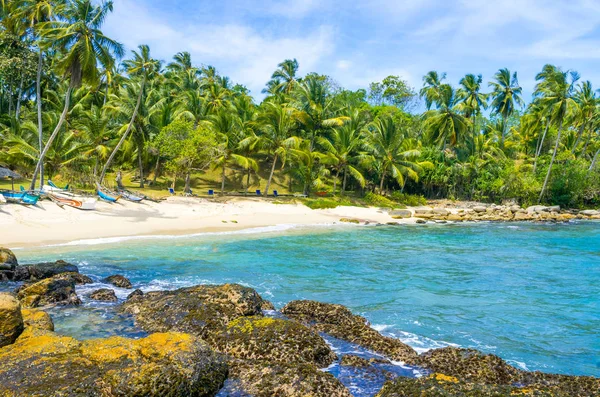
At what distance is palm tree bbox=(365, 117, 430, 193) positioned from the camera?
4194cm

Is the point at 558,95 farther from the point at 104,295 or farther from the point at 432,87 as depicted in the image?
the point at 104,295

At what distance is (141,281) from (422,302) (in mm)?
8502

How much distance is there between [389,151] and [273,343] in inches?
1453

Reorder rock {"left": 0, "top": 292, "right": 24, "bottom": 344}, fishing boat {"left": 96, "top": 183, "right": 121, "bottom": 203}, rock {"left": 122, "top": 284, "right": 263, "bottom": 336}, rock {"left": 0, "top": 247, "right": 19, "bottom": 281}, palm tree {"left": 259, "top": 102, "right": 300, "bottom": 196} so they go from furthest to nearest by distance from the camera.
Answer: palm tree {"left": 259, "top": 102, "right": 300, "bottom": 196} → fishing boat {"left": 96, "top": 183, "right": 121, "bottom": 203} → rock {"left": 0, "top": 247, "right": 19, "bottom": 281} → rock {"left": 122, "top": 284, "right": 263, "bottom": 336} → rock {"left": 0, "top": 292, "right": 24, "bottom": 344}

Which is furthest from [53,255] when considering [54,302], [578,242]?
[578,242]

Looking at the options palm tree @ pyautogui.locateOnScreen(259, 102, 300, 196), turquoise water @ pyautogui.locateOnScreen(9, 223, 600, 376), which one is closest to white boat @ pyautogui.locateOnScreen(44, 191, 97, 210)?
turquoise water @ pyautogui.locateOnScreen(9, 223, 600, 376)

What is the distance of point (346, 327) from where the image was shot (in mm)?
8945

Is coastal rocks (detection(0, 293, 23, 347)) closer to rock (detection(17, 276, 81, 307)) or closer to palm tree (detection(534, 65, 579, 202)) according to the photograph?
rock (detection(17, 276, 81, 307))

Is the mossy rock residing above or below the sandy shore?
below

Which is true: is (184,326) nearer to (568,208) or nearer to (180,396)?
(180,396)

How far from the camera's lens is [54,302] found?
9961 mm

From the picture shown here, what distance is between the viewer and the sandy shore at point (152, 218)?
1939 cm

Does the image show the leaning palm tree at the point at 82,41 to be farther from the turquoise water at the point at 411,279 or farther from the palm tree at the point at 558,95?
the palm tree at the point at 558,95

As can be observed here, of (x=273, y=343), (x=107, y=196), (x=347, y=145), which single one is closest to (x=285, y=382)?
(x=273, y=343)
